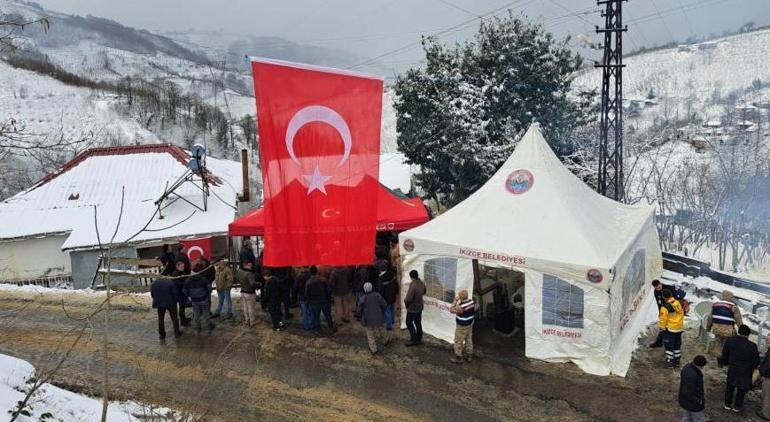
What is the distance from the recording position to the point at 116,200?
21.3m

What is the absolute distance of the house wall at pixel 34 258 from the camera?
759 inches

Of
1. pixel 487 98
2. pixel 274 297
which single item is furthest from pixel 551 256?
pixel 487 98

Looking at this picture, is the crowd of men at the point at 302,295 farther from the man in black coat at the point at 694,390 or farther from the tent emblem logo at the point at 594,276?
the man in black coat at the point at 694,390

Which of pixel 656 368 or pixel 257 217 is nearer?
pixel 656 368

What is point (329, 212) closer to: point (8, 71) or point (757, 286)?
point (757, 286)

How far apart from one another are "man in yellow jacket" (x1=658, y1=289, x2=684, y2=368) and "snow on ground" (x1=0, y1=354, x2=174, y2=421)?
7631mm

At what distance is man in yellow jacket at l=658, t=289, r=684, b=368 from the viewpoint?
851cm

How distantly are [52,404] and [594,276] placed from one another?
7985mm

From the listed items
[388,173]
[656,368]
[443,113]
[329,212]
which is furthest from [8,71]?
[656,368]

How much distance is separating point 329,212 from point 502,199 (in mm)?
3516

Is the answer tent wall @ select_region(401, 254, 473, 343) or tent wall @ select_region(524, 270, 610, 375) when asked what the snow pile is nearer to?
tent wall @ select_region(524, 270, 610, 375)

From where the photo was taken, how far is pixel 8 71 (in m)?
49.6

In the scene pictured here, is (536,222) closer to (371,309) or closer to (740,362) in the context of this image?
(371,309)

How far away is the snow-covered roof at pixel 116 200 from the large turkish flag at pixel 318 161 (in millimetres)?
9718
